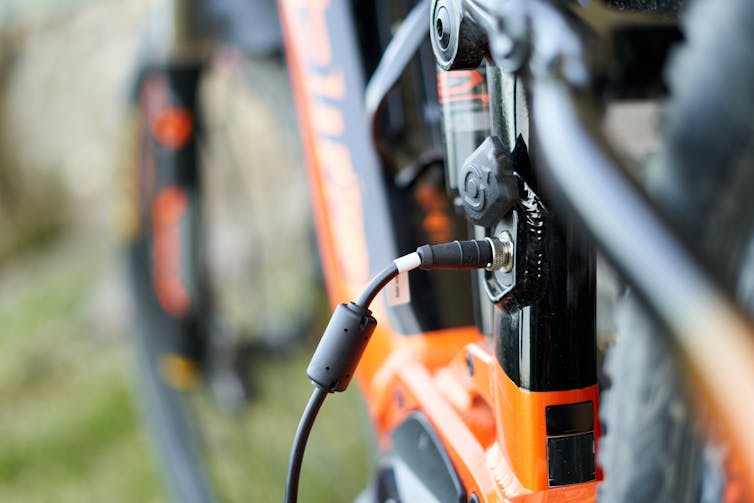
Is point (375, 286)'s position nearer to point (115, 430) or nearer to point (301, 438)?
point (301, 438)

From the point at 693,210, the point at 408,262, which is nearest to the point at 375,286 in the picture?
the point at 408,262

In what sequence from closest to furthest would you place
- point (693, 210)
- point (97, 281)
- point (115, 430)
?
point (693, 210) → point (115, 430) → point (97, 281)

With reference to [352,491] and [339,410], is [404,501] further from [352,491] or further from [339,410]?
[339,410]

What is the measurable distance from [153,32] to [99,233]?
1.59m

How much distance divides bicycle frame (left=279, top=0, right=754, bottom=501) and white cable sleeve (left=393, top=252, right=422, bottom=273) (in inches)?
2.9

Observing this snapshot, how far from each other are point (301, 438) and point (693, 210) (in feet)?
0.88

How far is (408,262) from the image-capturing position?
44 centimetres

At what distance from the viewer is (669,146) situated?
0.43 meters

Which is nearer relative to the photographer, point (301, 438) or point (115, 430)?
point (301, 438)

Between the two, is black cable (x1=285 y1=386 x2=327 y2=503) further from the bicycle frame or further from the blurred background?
the blurred background

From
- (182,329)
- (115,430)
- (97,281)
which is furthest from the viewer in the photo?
(97,281)

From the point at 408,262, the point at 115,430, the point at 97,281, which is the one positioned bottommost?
the point at 115,430

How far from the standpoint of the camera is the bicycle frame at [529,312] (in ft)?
0.81

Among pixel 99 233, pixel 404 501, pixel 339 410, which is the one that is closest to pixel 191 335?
pixel 339 410
